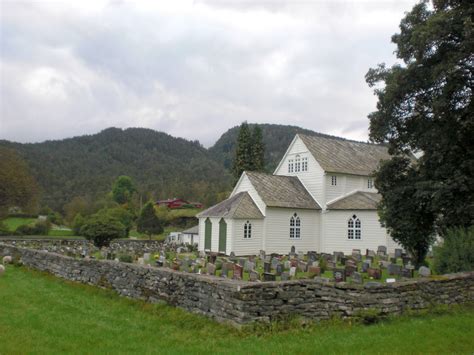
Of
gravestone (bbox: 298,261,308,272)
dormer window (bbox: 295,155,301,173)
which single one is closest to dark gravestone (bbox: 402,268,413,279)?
gravestone (bbox: 298,261,308,272)

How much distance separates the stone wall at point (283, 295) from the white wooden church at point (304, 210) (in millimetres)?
20639

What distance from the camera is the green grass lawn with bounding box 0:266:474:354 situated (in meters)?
8.56

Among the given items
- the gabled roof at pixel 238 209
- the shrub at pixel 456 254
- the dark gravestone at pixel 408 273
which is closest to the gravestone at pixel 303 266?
the dark gravestone at pixel 408 273

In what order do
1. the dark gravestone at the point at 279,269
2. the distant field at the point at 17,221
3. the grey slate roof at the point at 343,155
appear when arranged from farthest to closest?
1. the distant field at the point at 17,221
2. the grey slate roof at the point at 343,155
3. the dark gravestone at the point at 279,269

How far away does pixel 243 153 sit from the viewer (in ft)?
189

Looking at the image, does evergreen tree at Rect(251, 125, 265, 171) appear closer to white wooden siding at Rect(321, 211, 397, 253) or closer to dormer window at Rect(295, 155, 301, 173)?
dormer window at Rect(295, 155, 301, 173)

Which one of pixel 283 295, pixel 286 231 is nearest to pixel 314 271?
pixel 283 295

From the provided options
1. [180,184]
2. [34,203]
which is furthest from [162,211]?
[180,184]

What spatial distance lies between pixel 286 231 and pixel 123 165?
360 ft

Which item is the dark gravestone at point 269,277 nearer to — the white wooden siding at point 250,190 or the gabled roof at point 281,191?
the gabled roof at point 281,191

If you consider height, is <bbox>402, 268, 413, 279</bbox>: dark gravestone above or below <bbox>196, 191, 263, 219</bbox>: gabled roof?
below

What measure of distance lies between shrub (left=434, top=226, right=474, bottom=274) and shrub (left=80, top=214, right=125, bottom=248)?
29.7m

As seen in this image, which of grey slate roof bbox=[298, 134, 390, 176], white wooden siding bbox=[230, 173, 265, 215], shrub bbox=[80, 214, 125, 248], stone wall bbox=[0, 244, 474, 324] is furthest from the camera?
shrub bbox=[80, 214, 125, 248]

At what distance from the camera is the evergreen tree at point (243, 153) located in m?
57.4
